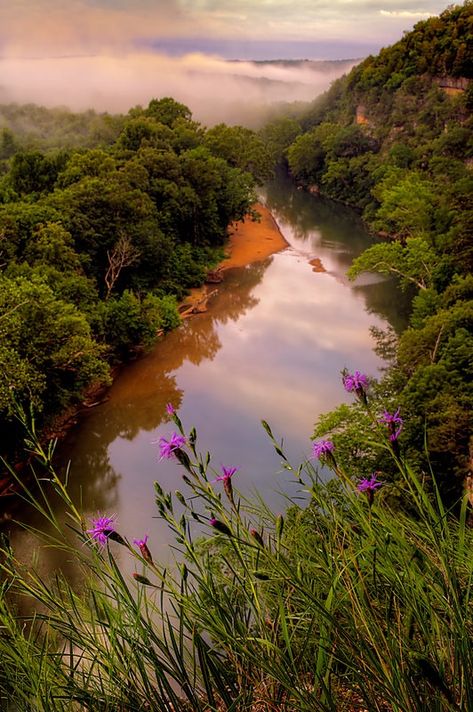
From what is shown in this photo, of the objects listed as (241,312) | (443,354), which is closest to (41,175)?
(241,312)

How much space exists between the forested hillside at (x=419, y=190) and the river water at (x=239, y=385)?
6.24 feet

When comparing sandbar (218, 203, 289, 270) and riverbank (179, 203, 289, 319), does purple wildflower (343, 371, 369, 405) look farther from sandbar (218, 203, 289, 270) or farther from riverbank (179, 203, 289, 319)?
sandbar (218, 203, 289, 270)

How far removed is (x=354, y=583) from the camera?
200 centimetres

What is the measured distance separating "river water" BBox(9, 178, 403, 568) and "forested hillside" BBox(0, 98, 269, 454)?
4.27ft

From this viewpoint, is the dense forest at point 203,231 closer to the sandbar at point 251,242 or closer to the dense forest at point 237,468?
the dense forest at point 237,468

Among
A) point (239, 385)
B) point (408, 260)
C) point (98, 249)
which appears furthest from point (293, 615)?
point (98, 249)

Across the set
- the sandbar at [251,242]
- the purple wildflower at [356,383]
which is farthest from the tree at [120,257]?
the purple wildflower at [356,383]

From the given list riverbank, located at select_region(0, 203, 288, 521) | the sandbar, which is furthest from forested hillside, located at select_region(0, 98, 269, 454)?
the sandbar

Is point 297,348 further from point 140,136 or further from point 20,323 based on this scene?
point 140,136

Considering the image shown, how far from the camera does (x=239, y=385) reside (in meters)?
16.2

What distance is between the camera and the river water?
12062mm

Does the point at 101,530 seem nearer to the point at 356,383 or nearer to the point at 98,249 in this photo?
the point at 356,383

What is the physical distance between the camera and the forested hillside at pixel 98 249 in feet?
38.5

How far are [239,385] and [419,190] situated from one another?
11.7 metres
